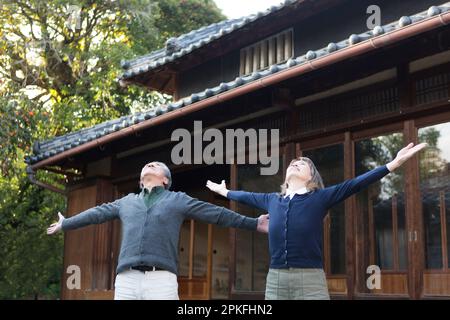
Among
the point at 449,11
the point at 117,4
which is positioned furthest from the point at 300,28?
the point at 117,4

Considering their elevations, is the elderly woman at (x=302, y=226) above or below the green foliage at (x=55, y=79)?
below

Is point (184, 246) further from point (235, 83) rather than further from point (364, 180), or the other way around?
point (364, 180)

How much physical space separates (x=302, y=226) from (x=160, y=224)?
1.04 metres

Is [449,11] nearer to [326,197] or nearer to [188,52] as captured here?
[326,197]

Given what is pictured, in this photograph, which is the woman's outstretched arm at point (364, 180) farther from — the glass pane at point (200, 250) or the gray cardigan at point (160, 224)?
the glass pane at point (200, 250)

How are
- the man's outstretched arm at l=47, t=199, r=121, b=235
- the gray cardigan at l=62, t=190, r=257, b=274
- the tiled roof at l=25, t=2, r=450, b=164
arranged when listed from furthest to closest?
the tiled roof at l=25, t=2, r=450, b=164
the man's outstretched arm at l=47, t=199, r=121, b=235
the gray cardigan at l=62, t=190, r=257, b=274

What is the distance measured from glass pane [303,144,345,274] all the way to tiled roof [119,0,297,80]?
2.54 meters

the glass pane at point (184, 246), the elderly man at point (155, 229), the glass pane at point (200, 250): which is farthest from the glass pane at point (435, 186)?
the glass pane at point (184, 246)

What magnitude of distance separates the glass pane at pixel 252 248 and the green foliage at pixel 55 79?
8337 millimetres

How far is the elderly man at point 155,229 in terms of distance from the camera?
432 centimetres

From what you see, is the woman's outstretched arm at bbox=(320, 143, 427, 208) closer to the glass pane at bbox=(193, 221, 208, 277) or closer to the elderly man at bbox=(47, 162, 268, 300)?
the elderly man at bbox=(47, 162, 268, 300)

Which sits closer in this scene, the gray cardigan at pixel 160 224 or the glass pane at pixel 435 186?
the gray cardigan at pixel 160 224

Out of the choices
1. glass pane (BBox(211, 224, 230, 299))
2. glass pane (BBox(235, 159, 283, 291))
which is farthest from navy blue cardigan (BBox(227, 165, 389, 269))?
glass pane (BBox(211, 224, 230, 299))

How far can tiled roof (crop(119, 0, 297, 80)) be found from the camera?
9.08 m
